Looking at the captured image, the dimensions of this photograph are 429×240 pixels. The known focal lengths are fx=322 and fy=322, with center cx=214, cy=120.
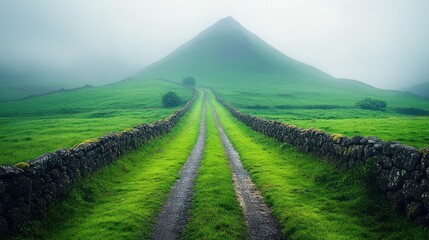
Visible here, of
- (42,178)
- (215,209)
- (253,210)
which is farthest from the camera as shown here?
(253,210)

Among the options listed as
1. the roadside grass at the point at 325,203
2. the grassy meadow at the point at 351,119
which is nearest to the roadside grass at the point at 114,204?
the roadside grass at the point at 325,203

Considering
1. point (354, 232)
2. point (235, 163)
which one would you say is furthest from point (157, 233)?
point (235, 163)

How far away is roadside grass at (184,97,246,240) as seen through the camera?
10.6m

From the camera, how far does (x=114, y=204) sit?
1394 cm

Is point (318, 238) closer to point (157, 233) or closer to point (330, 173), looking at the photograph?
point (157, 233)

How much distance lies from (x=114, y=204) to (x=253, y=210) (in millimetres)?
5971

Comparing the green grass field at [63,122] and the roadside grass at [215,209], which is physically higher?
the roadside grass at [215,209]

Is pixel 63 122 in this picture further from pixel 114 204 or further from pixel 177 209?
pixel 177 209

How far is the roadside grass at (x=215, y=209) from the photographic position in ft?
34.9

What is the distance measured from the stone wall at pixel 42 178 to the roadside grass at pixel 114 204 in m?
0.39

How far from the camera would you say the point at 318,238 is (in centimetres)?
1030

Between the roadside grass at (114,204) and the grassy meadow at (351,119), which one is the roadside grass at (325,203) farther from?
the grassy meadow at (351,119)

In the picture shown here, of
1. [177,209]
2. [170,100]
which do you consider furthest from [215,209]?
[170,100]

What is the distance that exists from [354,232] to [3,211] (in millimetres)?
11333
